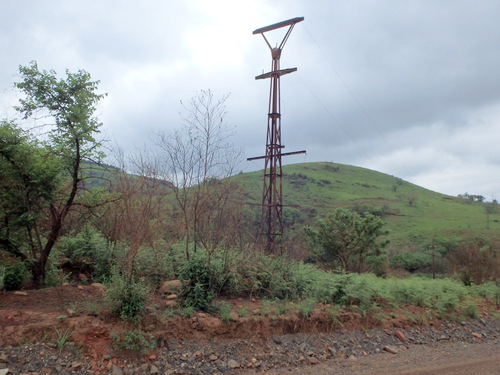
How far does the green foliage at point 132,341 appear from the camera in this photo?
5.55 metres

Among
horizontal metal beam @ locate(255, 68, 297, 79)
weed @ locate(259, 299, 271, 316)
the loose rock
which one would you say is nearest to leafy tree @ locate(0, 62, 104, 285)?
weed @ locate(259, 299, 271, 316)

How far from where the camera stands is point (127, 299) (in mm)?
6031

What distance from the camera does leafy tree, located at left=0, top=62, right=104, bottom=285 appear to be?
23.2 feet

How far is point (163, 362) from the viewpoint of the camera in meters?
5.65

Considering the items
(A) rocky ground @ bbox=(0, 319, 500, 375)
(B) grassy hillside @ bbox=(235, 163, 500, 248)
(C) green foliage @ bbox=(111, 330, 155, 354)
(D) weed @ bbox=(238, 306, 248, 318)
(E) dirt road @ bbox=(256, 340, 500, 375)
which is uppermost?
(B) grassy hillside @ bbox=(235, 163, 500, 248)

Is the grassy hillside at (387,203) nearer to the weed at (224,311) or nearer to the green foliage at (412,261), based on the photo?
the green foliage at (412,261)

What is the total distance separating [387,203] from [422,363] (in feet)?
199

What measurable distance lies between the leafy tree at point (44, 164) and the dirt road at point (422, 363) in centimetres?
521

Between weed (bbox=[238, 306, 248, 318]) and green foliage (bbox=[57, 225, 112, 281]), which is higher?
green foliage (bbox=[57, 225, 112, 281])

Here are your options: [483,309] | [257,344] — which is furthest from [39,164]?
[483,309]

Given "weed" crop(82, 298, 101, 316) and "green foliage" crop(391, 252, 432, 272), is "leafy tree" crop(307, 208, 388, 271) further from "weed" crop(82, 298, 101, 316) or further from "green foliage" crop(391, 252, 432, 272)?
"weed" crop(82, 298, 101, 316)

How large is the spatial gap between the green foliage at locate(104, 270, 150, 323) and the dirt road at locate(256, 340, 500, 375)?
93.9 inches

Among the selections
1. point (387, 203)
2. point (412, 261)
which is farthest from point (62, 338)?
point (387, 203)

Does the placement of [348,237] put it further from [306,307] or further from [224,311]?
[224,311]
